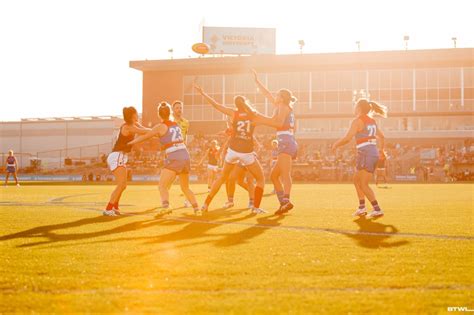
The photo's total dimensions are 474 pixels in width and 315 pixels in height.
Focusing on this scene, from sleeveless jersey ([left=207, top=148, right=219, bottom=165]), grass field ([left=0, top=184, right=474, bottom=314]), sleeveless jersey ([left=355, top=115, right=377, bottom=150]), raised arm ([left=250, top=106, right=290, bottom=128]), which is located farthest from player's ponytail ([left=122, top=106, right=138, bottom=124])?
sleeveless jersey ([left=207, top=148, right=219, bottom=165])

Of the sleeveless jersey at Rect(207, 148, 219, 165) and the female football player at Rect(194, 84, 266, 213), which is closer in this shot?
the female football player at Rect(194, 84, 266, 213)

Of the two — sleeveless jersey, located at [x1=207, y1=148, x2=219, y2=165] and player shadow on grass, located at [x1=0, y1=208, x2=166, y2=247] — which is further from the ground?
sleeveless jersey, located at [x1=207, y1=148, x2=219, y2=165]

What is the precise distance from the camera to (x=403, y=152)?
5009 centimetres

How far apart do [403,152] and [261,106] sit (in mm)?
15564

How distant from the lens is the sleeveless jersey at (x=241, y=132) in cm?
1055

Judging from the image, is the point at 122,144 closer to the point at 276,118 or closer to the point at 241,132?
the point at 241,132

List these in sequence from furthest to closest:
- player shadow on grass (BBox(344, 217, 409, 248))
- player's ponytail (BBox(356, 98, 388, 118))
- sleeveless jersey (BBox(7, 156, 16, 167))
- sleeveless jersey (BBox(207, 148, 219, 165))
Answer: sleeveless jersey (BBox(7, 156, 16, 167)) → sleeveless jersey (BBox(207, 148, 219, 165)) → player's ponytail (BBox(356, 98, 388, 118)) → player shadow on grass (BBox(344, 217, 409, 248))

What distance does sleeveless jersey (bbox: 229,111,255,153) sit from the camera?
34.6ft

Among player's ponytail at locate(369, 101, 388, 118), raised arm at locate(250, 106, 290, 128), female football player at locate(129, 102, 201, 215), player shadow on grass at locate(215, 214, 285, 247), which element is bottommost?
player shadow on grass at locate(215, 214, 285, 247)

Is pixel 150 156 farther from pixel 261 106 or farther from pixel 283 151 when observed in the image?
pixel 283 151

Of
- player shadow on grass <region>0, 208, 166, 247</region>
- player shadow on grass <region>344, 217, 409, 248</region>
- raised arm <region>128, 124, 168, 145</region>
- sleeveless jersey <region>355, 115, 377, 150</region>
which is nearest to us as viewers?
player shadow on grass <region>344, 217, 409, 248</region>

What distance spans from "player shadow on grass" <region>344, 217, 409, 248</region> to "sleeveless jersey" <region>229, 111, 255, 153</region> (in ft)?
8.29

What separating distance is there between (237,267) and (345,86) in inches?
2114

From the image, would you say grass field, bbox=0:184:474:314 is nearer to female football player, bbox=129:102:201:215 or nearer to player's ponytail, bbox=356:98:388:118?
female football player, bbox=129:102:201:215
